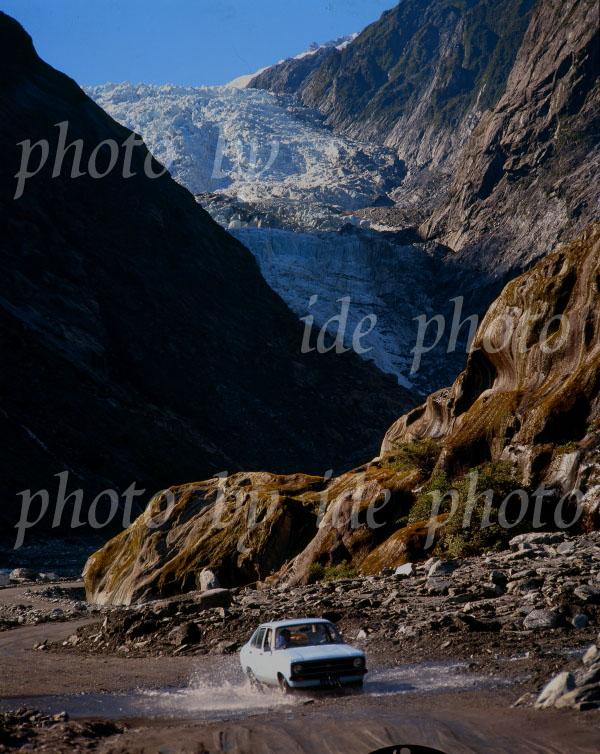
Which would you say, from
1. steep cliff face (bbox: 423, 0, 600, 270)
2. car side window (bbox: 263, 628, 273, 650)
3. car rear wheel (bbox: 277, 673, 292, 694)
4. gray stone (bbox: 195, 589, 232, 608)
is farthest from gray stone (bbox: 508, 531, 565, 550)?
steep cliff face (bbox: 423, 0, 600, 270)

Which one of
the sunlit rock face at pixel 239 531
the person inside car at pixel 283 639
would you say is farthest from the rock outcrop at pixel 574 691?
the sunlit rock face at pixel 239 531

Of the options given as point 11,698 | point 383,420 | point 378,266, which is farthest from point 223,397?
point 378,266

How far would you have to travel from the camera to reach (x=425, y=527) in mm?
22016

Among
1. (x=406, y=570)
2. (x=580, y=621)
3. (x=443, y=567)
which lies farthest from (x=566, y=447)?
(x=580, y=621)

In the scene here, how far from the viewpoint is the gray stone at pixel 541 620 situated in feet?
44.5

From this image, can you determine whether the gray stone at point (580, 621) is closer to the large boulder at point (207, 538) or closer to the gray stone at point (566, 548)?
the gray stone at point (566, 548)

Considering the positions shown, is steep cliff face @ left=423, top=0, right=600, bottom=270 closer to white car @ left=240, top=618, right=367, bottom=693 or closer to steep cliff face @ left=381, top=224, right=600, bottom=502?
steep cliff face @ left=381, top=224, right=600, bottom=502

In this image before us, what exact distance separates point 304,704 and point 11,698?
17.1ft

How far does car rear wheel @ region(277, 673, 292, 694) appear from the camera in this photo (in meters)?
11.8

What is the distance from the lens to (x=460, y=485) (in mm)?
22438

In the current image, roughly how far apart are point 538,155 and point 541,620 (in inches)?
6690

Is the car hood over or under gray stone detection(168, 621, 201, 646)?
over

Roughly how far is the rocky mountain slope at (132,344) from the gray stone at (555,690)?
5424 cm

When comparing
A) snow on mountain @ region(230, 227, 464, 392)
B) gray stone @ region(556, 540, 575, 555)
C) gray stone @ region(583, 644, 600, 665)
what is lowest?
gray stone @ region(583, 644, 600, 665)
